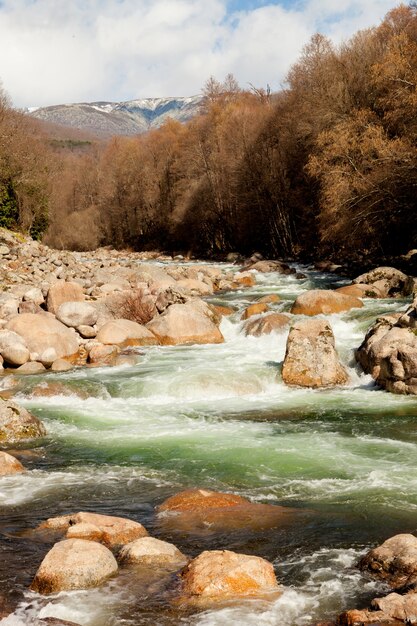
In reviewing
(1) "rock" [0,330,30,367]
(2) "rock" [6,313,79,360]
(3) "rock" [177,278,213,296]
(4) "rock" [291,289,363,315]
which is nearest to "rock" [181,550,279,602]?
(1) "rock" [0,330,30,367]

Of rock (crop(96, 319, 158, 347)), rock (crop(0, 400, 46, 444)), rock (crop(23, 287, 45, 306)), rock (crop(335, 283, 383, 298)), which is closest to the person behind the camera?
rock (crop(0, 400, 46, 444))

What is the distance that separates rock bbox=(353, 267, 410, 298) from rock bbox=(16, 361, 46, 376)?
12494 millimetres

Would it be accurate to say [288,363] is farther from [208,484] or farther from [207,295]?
[207,295]

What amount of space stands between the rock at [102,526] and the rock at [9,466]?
205 cm

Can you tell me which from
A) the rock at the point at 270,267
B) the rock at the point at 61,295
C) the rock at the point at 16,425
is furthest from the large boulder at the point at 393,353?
the rock at the point at 270,267

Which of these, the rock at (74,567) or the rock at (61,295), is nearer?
the rock at (74,567)

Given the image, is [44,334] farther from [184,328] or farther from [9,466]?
[9,466]

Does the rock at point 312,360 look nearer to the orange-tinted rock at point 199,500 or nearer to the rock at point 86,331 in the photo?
the rock at point 86,331

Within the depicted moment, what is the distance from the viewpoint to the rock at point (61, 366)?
1551cm

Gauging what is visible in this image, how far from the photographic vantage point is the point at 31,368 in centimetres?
1548

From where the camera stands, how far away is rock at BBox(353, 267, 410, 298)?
22.8 meters

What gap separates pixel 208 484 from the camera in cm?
818

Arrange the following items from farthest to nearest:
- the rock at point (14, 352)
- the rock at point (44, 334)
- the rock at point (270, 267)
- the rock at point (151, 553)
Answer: the rock at point (270, 267) → the rock at point (44, 334) → the rock at point (14, 352) → the rock at point (151, 553)

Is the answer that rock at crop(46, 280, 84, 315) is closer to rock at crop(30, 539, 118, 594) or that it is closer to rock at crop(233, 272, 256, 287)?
rock at crop(233, 272, 256, 287)
